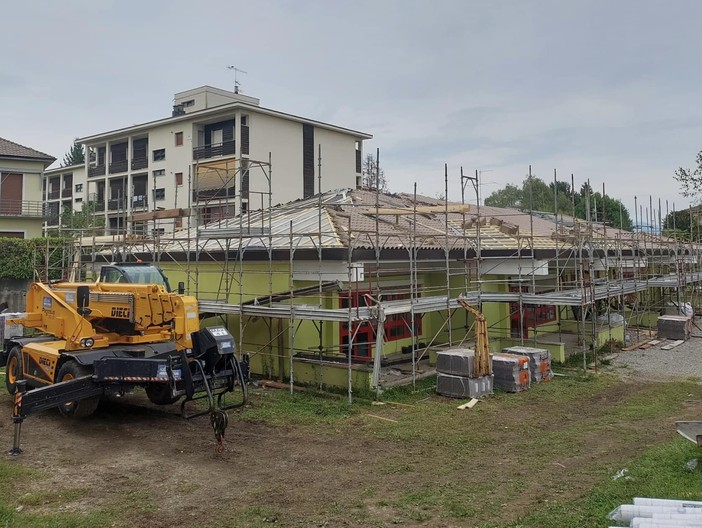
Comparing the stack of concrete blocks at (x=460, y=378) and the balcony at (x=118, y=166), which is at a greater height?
the balcony at (x=118, y=166)

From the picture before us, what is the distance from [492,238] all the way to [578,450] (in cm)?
1004

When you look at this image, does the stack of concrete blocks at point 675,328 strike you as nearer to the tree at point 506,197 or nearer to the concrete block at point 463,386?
the concrete block at point 463,386

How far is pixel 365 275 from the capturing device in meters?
15.3

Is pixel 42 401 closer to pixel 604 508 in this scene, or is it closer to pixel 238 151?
pixel 604 508

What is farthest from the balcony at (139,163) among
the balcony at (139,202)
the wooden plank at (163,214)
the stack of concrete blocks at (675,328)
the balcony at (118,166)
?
the stack of concrete blocks at (675,328)

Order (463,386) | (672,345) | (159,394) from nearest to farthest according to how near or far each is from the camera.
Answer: (159,394), (463,386), (672,345)

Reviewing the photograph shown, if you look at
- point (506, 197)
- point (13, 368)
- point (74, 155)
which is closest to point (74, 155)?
point (74, 155)

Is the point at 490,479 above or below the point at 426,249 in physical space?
below

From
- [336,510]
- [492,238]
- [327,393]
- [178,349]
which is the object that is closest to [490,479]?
[336,510]

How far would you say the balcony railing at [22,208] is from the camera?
29688 millimetres

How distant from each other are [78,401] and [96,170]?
3719cm

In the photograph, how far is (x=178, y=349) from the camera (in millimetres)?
11109

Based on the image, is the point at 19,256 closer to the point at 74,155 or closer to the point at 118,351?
the point at 118,351

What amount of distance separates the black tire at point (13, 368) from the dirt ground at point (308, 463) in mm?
1004
